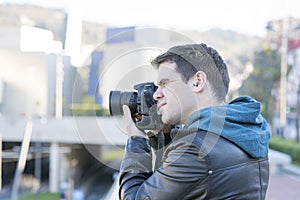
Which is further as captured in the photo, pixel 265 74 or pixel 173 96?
pixel 265 74

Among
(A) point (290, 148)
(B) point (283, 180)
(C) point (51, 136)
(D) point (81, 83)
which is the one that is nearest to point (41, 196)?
(C) point (51, 136)

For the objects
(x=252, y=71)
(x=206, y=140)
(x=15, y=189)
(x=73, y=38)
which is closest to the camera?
(x=206, y=140)

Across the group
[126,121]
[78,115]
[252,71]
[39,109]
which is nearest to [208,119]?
[126,121]

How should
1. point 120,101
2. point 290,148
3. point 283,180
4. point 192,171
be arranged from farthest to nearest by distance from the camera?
point 290,148, point 283,180, point 120,101, point 192,171

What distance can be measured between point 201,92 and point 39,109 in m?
4.59

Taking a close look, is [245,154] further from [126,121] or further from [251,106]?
[126,121]

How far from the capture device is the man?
22.6 inches

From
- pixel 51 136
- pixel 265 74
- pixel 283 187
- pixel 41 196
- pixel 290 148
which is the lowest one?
pixel 41 196

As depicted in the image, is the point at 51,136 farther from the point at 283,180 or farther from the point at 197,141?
the point at 197,141

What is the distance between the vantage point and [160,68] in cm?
63

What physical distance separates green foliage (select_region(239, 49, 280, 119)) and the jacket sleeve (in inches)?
434

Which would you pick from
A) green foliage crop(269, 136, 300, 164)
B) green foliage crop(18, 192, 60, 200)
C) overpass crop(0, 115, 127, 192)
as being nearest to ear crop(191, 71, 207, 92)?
overpass crop(0, 115, 127, 192)

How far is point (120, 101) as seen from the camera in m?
0.67

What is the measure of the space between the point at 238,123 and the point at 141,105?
152mm
